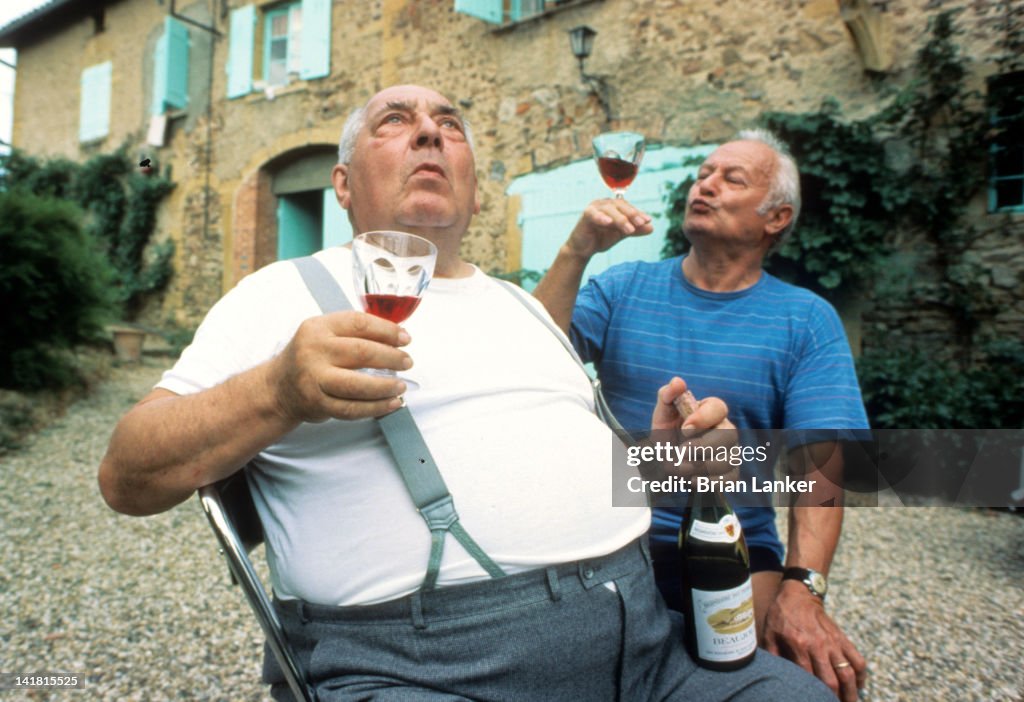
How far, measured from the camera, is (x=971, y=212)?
546 cm

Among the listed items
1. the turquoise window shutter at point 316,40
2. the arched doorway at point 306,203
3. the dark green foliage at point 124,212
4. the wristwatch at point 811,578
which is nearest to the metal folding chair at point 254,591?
the wristwatch at point 811,578

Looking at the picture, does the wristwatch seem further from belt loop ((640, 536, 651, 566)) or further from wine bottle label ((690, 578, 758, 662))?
belt loop ((640, 536, 651, 566))

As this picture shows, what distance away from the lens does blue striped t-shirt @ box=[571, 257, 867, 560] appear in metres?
1.87

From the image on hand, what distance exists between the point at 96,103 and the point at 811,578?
15229 mm

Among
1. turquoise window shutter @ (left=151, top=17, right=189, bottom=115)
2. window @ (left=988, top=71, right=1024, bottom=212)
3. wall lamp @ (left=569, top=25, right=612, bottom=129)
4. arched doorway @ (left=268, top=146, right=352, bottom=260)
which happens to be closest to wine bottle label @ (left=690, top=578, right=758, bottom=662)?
window @ (left=988, top=71, right=1024, bottom=212)

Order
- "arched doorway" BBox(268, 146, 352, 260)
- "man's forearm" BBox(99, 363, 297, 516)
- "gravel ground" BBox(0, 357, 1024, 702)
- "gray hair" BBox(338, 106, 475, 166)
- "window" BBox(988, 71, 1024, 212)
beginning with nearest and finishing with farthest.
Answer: "man's forearm" BBox(99, 363, 297, 516)
"gray hair" BBox(338, 106, 475, 166)
"gravel ground" BBox(0, 357, 1024, 702)
"window" BBox(988, 71, 1024, 212)
"arched doorway" BBox(268, 146, 352, 260)

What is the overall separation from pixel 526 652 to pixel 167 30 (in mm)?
12920

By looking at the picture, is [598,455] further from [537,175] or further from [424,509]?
[537,175]

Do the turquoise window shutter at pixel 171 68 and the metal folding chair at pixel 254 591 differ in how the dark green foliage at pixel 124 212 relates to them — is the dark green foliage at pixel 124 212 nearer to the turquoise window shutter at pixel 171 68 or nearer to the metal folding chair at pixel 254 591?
the turquoise window shutter at pixel 171 68

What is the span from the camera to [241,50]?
10.7 m

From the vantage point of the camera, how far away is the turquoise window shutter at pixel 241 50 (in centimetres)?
1062

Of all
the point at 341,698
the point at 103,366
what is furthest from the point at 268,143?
the point at 341,698

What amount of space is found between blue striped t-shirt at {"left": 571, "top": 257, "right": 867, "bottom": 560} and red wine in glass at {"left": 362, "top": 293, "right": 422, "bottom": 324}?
3.31 ft

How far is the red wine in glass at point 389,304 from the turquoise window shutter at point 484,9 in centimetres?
738
